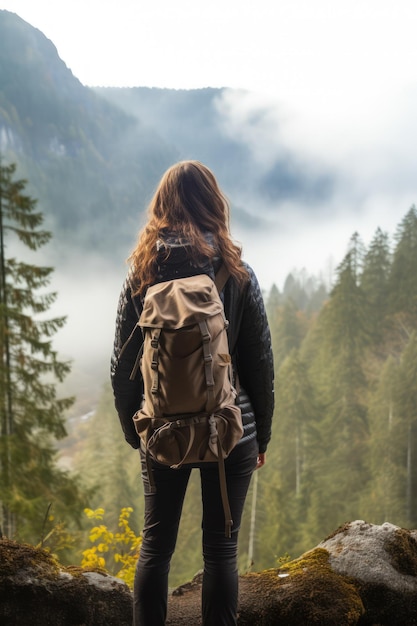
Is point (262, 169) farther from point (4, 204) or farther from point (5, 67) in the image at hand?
point (4, 204)

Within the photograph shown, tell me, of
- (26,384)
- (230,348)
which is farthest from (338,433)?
(230,348)

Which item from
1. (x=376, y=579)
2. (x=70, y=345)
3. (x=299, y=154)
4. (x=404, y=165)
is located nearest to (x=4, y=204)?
(x=376, y=579)

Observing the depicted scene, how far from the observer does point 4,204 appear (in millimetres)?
11141

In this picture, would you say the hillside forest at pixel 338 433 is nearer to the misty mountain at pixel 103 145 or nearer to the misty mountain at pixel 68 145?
the misty mountain at pixel 103 145

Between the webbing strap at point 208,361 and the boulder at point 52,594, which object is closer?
the webbing strap at point 208,361

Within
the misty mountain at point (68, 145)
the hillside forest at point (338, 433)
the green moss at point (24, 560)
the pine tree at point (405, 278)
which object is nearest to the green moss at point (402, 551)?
the green moss at point (24, 560)

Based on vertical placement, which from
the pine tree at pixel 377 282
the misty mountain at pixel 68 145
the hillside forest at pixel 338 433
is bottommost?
the hillside forest at pixel 338 433

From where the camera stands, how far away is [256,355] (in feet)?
6.61

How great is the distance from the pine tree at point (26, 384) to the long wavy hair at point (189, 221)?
343 inches

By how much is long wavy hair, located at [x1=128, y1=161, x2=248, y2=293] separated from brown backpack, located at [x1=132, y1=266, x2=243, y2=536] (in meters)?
0.16

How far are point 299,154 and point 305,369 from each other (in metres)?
118

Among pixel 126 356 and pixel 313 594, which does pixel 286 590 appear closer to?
Result: pixel 313 594

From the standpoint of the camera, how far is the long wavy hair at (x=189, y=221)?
190cm

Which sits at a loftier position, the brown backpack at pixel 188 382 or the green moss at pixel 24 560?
the brown backpack at pixel 188 382
